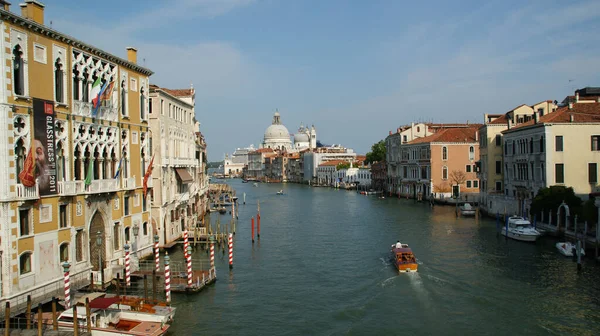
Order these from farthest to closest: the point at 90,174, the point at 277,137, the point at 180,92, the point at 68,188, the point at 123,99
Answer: the point at 277,137 → the point at 180,92 → the point at 123,99 → the point at 90,174 → the point at 68,188

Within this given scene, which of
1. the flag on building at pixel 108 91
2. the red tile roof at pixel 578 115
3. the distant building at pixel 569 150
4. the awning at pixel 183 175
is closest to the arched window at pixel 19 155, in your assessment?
the flag on building at pixel 108 91

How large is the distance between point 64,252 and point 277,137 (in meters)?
122

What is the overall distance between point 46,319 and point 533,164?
21452mm

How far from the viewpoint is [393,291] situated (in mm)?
14609

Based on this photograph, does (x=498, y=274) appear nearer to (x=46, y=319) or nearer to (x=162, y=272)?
(x=162, y=272)

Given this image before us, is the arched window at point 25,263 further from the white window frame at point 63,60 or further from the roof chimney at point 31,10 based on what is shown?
the roof chimney at point 31,10

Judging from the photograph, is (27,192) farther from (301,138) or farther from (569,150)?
(301,138)

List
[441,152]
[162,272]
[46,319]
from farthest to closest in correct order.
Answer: [441,152], [162,272], [46,319]

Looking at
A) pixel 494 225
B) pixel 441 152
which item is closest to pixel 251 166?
pixel 441 152

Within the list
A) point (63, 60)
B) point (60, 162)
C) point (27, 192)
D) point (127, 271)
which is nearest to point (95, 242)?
point (127, 271)

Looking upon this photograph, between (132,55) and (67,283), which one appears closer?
(67,283)

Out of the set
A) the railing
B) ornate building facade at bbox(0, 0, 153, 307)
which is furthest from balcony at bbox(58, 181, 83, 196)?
the railing

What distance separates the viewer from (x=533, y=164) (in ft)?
79.8

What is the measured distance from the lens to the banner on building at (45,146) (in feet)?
38.4
